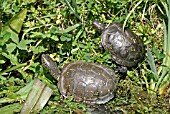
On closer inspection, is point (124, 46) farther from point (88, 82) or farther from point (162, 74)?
point (88, 82)

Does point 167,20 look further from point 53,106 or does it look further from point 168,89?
point 53,106

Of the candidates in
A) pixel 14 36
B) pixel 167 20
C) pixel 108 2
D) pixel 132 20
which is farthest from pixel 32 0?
pixel 167 20

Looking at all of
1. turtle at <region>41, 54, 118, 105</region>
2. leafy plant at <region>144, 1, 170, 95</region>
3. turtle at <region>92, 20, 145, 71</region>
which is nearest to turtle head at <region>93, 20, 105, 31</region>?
turtle at <region>92, 20, 145, 71</region>

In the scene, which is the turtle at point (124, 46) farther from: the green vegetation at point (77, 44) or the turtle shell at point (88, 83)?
the turtle shell at point (88, 83)

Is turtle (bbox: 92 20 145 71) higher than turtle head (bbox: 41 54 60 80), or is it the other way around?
turtle head (bbox: 41 54 60 80)

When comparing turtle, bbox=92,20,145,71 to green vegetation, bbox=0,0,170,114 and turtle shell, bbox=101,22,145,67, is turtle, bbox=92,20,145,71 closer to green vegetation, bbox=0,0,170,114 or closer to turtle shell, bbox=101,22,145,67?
turtle shell, bbox=101,22,145,67

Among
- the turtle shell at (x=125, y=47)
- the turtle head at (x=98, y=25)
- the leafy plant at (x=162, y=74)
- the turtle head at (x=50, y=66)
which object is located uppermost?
the turtle head at (x=98, y=25)

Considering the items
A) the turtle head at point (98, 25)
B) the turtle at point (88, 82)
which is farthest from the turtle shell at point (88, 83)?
the turtle head at point (98, 25)
